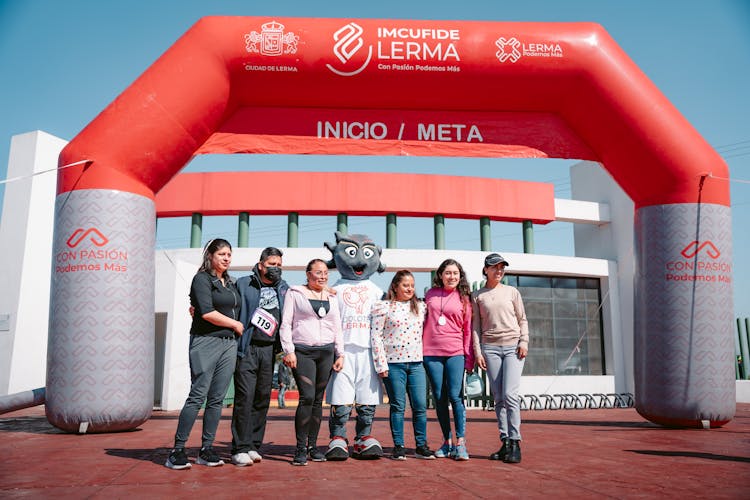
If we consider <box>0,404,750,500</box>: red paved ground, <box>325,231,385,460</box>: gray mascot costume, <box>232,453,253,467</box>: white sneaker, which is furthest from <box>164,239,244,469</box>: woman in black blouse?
<box>325,231,385,460</box>: gray mascot costume

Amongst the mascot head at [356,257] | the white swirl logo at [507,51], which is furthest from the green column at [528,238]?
the mascot head at [356,257]

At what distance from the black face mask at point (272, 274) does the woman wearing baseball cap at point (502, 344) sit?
1742 millimetres

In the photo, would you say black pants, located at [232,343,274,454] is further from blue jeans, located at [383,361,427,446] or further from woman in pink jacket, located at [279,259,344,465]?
blue jeans, located at [383,361,427,446]

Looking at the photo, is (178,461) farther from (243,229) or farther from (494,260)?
(243,229)

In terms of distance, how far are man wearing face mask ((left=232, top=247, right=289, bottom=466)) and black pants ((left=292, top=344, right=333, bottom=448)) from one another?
252 millimetres

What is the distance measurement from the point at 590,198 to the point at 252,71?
14.0 m

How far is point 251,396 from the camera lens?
4.80m

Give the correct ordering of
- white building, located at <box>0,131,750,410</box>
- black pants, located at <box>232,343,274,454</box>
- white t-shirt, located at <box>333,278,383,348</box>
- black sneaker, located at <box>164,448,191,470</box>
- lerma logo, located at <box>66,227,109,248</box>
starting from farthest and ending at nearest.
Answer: white building, located at <box>0,131,750,410</box>
lerma logo, located at <box>66,227,109,248</box>
white t-shirt, located at <box>333,278,383,348</box>
black pants, located at <box>232,343,274,454</box>
black sneaker, located at <box>164,448,191,470</box>

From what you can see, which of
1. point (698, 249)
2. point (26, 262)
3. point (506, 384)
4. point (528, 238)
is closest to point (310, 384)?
point (506, 384)

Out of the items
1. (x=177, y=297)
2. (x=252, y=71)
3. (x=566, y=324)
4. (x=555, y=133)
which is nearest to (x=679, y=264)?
(x=555, y=133)

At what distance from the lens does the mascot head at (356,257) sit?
18.3ft

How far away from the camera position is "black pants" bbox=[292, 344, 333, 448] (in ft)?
15.7

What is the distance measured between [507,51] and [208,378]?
16.5ft

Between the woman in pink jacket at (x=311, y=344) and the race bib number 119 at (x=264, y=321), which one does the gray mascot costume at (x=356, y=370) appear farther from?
the race bib number 119 at (x=264, y=321)
